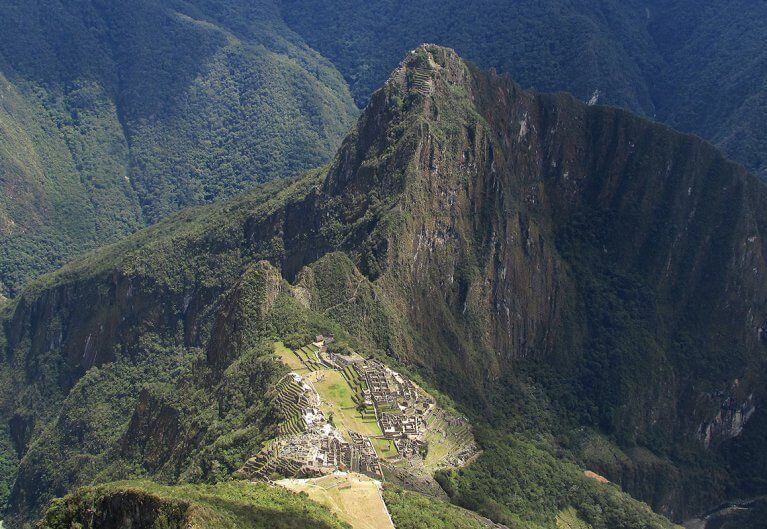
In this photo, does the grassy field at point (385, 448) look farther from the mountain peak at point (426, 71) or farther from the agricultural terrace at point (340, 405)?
the mountain peak at point (426, 71)

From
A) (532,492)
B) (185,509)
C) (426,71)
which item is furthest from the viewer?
(426,71)

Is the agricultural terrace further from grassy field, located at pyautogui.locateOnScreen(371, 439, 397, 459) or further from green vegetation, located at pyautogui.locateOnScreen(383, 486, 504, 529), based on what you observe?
green vegetation, located at pyautogui.locateOnScreen(383, 486, 504, 529)

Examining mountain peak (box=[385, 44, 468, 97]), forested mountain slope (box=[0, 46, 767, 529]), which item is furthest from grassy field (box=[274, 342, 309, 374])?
mountain peak (box=[385, 44, 468, 97])

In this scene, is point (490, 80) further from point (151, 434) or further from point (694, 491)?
point (151, 434)

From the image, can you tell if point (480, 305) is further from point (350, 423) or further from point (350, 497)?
point (350, 497)

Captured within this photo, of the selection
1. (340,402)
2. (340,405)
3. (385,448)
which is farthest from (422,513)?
(340,402)

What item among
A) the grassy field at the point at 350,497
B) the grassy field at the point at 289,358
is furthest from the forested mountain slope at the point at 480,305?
the grassy field at the point at 350,497

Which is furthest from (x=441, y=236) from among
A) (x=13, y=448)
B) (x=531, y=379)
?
(x=13, y=448)
